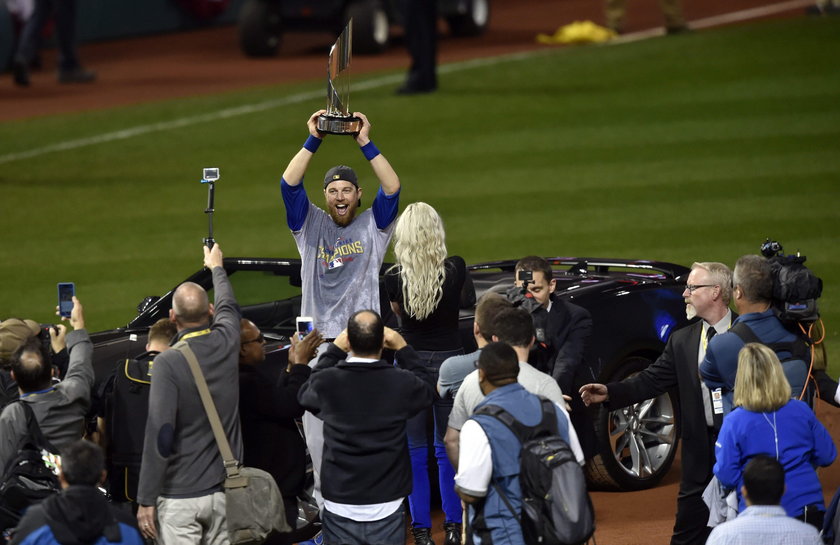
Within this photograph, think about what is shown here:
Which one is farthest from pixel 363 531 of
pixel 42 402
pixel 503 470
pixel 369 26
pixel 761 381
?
pixel 369 26

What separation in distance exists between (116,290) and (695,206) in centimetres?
739

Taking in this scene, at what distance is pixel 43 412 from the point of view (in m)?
7.15

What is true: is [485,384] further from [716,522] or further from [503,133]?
[503,133]

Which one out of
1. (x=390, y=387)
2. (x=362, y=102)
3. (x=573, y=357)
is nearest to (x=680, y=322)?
(x=573, y=357)

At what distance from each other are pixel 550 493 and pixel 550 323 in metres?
2.79

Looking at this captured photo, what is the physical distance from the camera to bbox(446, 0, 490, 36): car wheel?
97.2 ft

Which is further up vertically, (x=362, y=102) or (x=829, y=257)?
(x=362, y=102)

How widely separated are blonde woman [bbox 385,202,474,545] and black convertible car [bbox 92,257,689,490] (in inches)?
46.2

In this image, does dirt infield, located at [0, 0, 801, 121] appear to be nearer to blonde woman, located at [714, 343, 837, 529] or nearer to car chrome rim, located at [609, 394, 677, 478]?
car chrome rim, located at [609, 394, 677, 478]

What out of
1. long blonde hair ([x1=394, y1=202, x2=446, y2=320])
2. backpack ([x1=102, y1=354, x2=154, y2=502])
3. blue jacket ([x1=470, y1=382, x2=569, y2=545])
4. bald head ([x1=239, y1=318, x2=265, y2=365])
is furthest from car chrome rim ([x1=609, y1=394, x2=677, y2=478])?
backpack ([x1=102, y1=354, x2=154, y2=502])

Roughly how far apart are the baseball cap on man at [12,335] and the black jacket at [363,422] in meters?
1.81

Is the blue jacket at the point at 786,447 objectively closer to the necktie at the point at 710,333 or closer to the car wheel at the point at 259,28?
the necktie at the point at 710,333

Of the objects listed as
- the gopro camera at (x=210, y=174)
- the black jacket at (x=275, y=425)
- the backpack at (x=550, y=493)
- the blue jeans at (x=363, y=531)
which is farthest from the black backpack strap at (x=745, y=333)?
the gopro camera at (x=210, y=174)

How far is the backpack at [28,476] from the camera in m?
7.04
